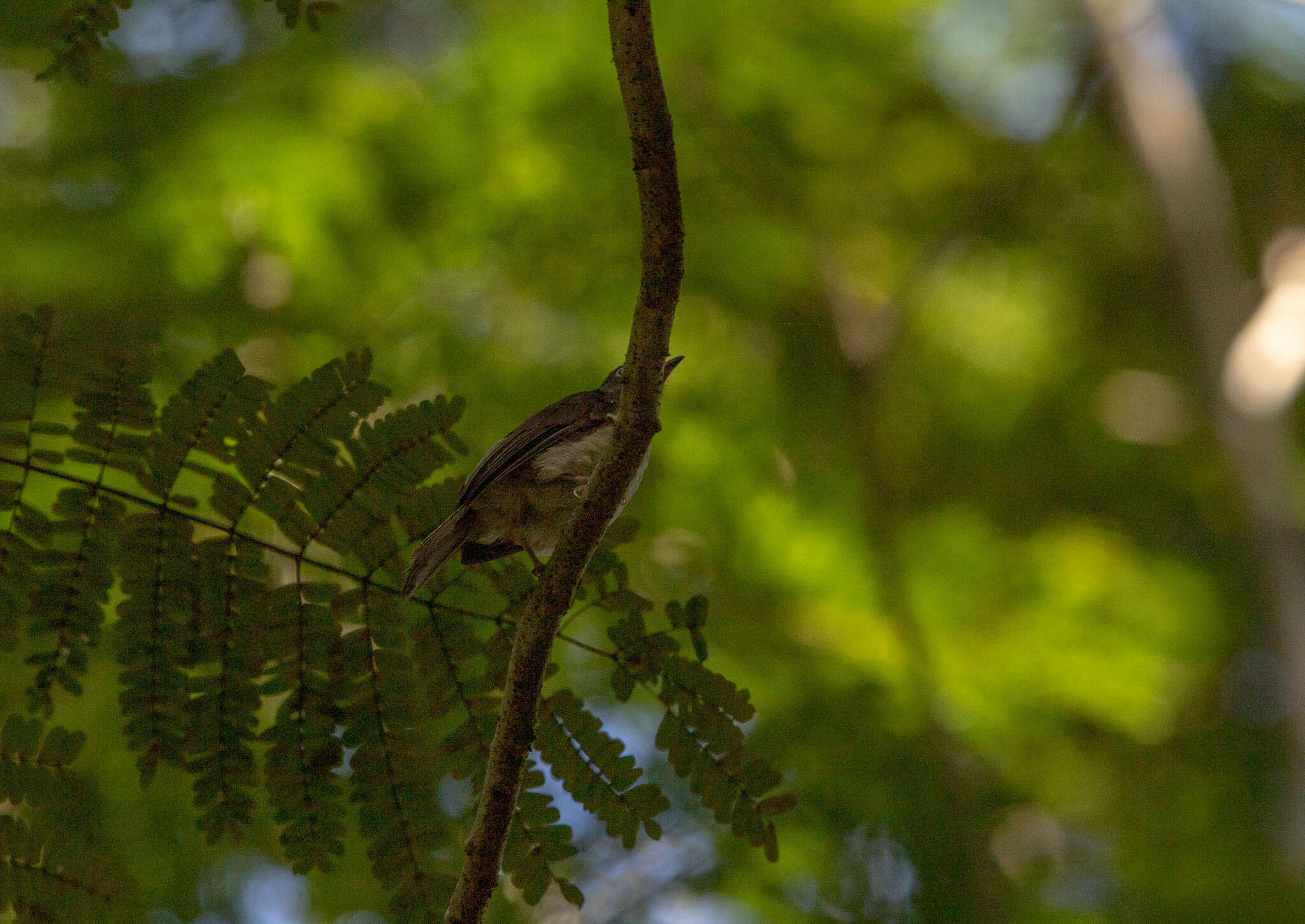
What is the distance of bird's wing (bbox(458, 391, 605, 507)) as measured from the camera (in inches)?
143

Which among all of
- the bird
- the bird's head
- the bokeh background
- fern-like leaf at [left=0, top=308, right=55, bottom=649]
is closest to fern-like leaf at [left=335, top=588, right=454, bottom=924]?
the bird

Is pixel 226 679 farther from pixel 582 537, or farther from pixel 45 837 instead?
pixel 582 537

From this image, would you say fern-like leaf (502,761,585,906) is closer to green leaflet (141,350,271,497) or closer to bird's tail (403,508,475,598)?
bird's tail (403,508,475,598)

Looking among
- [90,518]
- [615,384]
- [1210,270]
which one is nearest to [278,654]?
[90,518]

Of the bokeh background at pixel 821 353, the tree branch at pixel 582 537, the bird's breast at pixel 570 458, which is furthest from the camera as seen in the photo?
the bokeh background at pixel 821 353

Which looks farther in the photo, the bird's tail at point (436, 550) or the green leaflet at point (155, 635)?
the bird's tail at point (436, 550)

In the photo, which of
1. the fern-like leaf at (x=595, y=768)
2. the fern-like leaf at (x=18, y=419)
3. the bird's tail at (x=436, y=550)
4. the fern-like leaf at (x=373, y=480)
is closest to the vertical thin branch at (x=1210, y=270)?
the fern-like leaf at (x=595, y=768)

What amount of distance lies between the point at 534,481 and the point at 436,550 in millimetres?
572

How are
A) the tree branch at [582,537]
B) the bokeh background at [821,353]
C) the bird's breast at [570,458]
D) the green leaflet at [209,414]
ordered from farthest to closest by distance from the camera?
the bokeh background at [821,353] < the bird's breast at [570,458] < the green leaflet at [209,414] < the tree branch at [582,537]

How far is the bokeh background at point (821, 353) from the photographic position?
5672 mm

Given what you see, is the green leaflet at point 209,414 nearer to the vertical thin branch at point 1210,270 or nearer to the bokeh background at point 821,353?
the bokeh background at point 821,353

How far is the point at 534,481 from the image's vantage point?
3795mm

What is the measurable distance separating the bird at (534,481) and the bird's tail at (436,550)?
0.09m

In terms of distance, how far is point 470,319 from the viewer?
6.54 m
